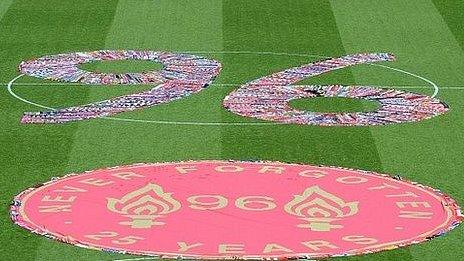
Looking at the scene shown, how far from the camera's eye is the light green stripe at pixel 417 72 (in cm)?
1681

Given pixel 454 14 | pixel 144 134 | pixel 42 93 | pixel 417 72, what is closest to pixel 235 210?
pixel 144 134

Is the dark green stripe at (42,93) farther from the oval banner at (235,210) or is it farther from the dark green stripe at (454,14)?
the dark green stripe at (454,14)

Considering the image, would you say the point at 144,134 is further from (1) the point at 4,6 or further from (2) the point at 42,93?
(1) the point at 4,6

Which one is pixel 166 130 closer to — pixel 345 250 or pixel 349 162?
pixel 349 162

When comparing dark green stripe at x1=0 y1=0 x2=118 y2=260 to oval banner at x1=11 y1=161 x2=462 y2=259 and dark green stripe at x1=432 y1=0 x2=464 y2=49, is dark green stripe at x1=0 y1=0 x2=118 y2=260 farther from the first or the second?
dark green stripe at x1=432 y1=0 x2=464 y2=49

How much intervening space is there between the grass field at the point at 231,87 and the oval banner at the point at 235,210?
0.28m

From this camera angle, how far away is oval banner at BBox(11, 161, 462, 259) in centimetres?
1437

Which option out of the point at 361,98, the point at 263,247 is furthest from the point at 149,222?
the point at 361,98

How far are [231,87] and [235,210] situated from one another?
5.69 m

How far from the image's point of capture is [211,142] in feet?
59.9

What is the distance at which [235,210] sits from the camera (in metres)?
15.5

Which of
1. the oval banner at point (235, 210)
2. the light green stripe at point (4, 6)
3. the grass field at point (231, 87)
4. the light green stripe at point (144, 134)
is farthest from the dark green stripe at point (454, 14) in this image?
the oval banner at point (235, 210)

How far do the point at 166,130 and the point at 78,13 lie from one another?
24.2ft

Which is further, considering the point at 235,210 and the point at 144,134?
the point at 144,134
